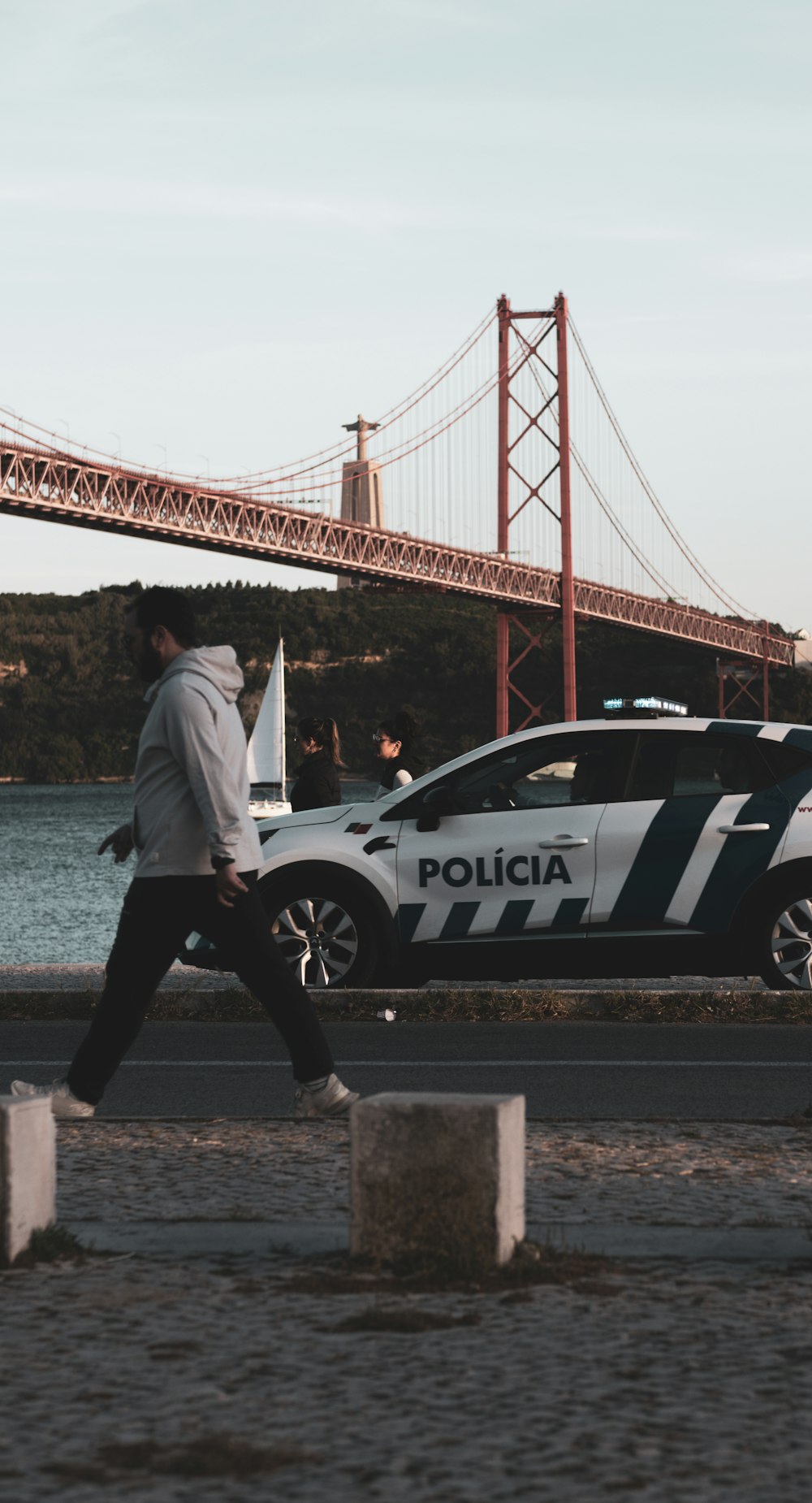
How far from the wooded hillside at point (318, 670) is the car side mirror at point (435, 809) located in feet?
247

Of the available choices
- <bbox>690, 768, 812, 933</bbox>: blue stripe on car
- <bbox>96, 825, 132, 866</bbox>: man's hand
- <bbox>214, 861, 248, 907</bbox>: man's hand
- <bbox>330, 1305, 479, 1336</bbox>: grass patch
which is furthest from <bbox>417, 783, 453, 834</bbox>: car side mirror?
<bbox>330, 1305, 479, 1336</bbox>: grass patch

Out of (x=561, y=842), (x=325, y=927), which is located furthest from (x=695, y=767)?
(x=325, y=927)

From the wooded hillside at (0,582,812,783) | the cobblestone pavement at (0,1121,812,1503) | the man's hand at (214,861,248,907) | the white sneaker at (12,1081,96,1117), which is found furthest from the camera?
the wooded hillside at (0,582,812,783)

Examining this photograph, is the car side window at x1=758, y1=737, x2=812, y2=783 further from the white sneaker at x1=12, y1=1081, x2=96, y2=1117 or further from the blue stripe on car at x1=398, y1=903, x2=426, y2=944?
the white sneaker at x1=12, y1=1081, x2=96, y2=1117

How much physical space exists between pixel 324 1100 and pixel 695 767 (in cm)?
384

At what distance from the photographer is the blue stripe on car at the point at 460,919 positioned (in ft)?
29.5

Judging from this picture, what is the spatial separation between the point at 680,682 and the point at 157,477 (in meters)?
43.2

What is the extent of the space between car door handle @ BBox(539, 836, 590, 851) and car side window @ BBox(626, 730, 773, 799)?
0.31m

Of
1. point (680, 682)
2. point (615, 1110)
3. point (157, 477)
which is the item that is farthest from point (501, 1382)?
point (680, 682)

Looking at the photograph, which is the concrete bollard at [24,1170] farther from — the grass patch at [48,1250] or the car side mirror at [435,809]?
the car side mirror at [435,809]

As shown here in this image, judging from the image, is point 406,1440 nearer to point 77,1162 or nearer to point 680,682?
point 77,1162

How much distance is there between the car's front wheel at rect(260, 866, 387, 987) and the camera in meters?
9.12

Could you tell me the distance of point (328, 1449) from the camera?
9.24 ft

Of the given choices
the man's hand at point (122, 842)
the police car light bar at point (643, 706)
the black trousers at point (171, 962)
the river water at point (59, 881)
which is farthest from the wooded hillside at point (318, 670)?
the black trousers at point (171, 962)
